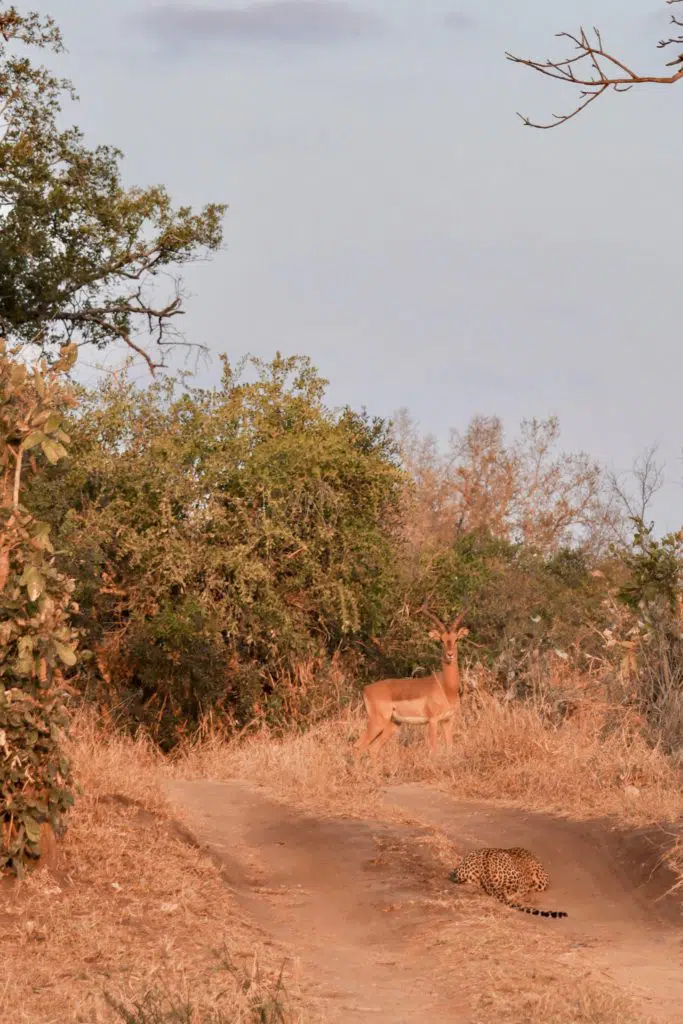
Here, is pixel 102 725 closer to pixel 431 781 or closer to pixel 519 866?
pixel 431 781

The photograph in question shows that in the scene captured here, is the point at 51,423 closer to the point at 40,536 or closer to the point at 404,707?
the point at 40,536

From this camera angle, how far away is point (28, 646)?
8.41 m

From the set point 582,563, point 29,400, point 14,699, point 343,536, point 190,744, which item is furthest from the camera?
point 582,563

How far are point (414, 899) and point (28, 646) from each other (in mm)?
3286

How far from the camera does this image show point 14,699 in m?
8.42

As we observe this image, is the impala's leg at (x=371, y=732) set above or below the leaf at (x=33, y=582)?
below

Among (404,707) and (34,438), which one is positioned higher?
(34,438)

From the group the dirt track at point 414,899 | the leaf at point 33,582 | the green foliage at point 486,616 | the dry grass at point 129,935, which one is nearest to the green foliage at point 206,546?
the green foliage at point 486,616

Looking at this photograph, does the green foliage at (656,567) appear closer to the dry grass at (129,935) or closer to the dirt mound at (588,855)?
the dirt mound at (588,855)

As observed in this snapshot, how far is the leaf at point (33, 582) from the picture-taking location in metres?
8.38

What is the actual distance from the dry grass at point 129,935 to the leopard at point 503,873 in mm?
1895

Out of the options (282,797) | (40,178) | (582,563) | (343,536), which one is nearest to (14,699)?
(282,797)

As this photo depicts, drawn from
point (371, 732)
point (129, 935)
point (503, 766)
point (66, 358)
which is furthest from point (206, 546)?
point (129, 935)

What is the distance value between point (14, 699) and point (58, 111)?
60.6 feet
